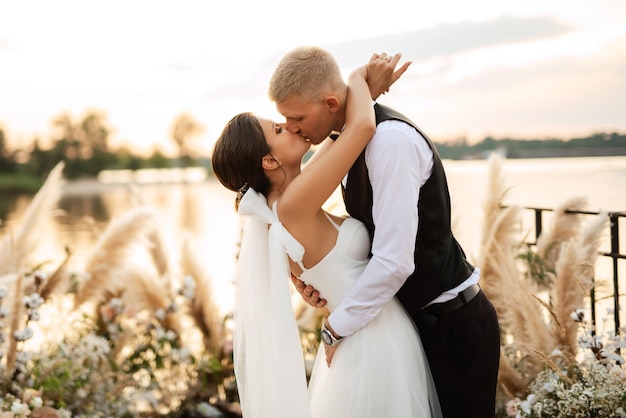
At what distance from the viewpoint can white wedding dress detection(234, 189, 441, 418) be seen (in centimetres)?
212

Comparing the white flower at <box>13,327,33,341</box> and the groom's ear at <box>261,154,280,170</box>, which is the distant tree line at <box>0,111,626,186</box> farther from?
the groom's ear at <box>261,154,280,170</box>

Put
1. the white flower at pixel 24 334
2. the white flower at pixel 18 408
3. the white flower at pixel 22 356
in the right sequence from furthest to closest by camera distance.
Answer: the white flower at pixel 22 356, the white flower at pixel 24 334, the white flower at pixel 18 408

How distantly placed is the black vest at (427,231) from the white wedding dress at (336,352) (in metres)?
0.07

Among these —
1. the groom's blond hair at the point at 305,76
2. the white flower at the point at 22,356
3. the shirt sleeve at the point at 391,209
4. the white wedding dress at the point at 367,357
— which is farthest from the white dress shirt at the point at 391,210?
the white flower at the point at 22,356

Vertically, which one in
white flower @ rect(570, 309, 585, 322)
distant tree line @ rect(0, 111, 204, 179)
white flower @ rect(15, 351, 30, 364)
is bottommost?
distant tree line @ rect(0, 111, 204, 179)

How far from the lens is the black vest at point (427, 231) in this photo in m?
2.06

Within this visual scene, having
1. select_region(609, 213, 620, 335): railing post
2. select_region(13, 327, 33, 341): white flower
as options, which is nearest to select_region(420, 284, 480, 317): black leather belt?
select_region(609, 213, 620, 335): railing post

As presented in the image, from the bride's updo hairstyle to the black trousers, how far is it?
709 millimetres

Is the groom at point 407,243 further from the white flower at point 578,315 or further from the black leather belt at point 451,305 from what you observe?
the white flower at point 578,315

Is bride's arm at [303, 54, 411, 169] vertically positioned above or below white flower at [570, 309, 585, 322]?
above

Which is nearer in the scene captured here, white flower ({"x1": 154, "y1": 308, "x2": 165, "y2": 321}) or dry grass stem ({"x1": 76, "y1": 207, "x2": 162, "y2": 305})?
dry grass stem ({"x1": 76, "y1": 207, "x2": 162, "y2": 305})

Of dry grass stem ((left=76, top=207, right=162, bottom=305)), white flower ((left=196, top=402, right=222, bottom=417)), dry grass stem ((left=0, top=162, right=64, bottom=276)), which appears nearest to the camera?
dry grass stem ((left=0, top=162, right=64, bottom=276))

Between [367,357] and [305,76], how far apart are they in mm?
903

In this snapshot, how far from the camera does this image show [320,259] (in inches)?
83.7
